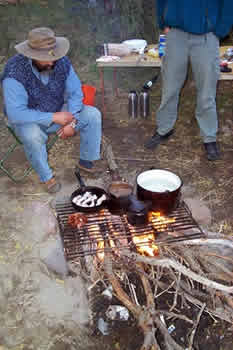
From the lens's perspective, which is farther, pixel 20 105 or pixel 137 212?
pixel 20 105

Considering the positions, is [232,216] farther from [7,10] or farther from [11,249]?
[7,10]

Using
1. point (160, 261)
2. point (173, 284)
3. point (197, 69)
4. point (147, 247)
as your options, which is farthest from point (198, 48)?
point (173, 284)

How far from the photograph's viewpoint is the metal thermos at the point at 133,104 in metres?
5.79

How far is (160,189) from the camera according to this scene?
3191 millimetres

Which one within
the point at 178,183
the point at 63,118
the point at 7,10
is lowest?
the point at 178,183

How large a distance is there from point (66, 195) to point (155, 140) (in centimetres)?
173

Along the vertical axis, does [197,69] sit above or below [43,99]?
above

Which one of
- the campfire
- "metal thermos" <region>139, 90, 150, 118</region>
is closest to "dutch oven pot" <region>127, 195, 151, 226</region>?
the campfire

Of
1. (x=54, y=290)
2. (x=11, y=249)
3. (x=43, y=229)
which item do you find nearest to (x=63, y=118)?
(x=43, y=229)

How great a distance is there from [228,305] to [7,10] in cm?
854

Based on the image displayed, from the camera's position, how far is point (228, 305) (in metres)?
2.67

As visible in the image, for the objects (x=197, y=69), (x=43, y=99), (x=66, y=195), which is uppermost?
(x=197, y=69)

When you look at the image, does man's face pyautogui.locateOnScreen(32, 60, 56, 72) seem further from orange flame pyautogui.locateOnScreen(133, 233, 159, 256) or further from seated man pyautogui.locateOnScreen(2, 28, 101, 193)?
orange flame pyautogui.locateOnScreen(133, 233, 159, 256)

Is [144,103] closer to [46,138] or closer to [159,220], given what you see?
[46,138]
